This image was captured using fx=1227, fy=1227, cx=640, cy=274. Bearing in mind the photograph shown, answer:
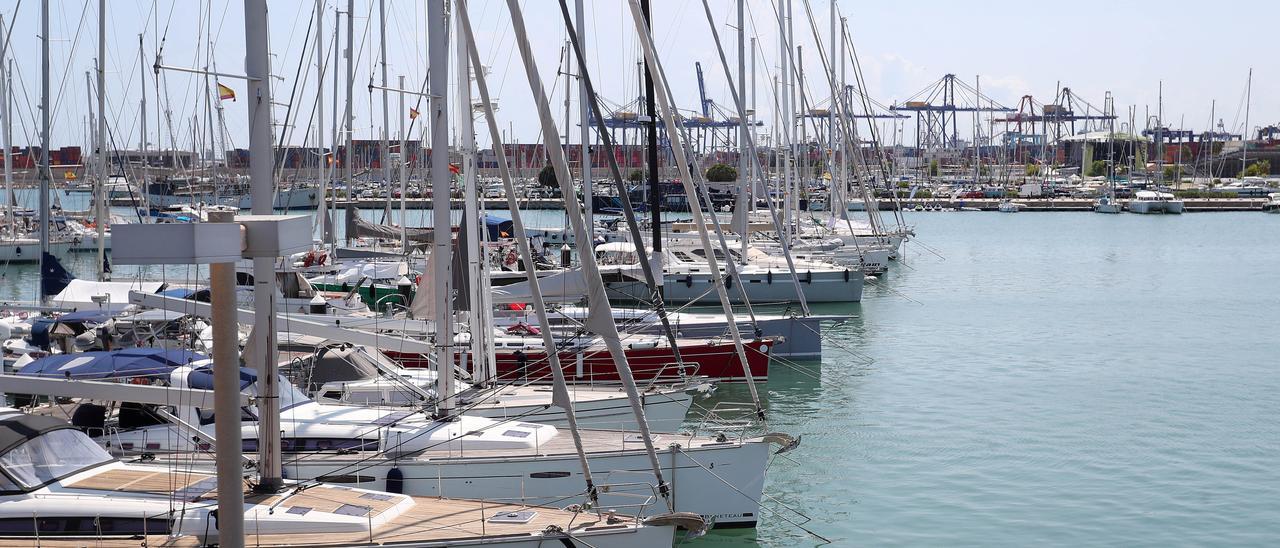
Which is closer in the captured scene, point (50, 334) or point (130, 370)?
point (130, 370)

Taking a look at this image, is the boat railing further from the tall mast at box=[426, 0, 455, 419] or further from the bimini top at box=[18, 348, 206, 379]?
the bimini top at box=[18, 348, 206, 379]

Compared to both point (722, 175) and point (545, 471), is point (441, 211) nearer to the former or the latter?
point (545, 471)

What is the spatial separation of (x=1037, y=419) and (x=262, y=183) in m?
19.2

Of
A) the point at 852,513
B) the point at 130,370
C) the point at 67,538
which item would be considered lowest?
the point at 852,513

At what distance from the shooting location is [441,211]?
1705 centimetres

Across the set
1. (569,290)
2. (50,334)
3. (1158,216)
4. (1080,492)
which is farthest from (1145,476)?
(1158,216)

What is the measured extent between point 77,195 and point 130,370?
18256 cm

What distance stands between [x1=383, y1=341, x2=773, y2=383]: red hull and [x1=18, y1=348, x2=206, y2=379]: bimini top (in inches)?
348

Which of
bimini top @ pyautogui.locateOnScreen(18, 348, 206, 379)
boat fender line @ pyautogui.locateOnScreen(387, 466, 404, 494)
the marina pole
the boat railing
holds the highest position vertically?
the marina pole

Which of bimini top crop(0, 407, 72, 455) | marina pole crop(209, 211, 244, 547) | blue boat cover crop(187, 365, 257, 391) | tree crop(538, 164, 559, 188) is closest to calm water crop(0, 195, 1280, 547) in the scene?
blue boat cover crop(187, 365, 257, 391)

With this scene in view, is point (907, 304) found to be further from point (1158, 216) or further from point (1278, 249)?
point (1158, 216)

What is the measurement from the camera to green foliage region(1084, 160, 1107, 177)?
188m

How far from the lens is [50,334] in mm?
24312

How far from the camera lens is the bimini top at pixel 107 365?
1567 centimetres
